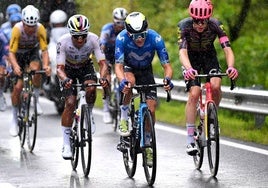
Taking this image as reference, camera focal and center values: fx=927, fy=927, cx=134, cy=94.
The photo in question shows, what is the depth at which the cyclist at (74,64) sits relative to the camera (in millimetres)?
11648

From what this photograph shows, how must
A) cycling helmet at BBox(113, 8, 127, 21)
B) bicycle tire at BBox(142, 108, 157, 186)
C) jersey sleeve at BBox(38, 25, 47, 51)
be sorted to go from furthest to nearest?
cycling helmet at BBox(113, 8, 127, 21) → jersey sleeve at BBox(38, 25, 47, 51) → bicycle tire at BBox(142, 108, 157, 186)

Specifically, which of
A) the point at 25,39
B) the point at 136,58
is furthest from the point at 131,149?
the point at 25,39

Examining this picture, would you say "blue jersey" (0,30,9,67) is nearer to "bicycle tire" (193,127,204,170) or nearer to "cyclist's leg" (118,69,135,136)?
"cyclist's leg" (118,69,135,136)

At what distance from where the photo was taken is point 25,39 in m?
14.5

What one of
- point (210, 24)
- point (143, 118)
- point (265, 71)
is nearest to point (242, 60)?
point (265, 71)

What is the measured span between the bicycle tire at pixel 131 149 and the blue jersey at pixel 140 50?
57 cm

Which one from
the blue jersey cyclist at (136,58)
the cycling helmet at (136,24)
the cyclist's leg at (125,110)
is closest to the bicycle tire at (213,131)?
the blue jersey cyclist at (136,58)

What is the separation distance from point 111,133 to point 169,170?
4.77 m

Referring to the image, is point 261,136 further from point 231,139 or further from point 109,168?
point 109,168

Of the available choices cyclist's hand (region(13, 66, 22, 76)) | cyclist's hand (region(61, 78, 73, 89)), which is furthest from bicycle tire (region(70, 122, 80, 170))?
cyclist's hand (region(13, 66, 22, 76))

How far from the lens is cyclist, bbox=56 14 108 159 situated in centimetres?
1165

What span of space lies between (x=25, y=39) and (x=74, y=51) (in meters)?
2.83

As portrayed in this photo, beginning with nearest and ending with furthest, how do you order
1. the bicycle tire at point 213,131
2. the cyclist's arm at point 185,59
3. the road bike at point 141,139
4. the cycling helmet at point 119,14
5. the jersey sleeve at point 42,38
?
the road bike at point 141,139 → the bicycle tire at point 213,131 → the cyclist's arm at point 185,59 → the jersey sleeve at point 42,38 → the cycling helmet at point 119,14

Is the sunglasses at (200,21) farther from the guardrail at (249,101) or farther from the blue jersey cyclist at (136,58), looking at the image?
the guardrail at (249,101)
